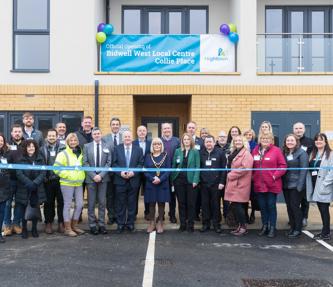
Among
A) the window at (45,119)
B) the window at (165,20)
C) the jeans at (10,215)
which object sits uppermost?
the window at (165,20)

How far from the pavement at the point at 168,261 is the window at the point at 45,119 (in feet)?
13.4

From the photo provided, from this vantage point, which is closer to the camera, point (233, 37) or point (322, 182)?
point (322, 182)

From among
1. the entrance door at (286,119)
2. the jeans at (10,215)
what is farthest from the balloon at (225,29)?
the jeans at (10,215)

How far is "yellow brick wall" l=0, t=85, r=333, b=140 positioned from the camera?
36.8 feet

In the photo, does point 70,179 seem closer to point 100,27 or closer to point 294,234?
point 294,234

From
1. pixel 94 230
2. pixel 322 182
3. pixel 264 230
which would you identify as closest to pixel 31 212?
pixel 94 230

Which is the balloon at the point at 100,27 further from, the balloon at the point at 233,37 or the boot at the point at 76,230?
the boot at the point at 76,230

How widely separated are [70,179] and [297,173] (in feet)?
12.8

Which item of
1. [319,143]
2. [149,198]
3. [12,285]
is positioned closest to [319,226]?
[319,143]

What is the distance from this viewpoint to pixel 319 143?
25.2ft

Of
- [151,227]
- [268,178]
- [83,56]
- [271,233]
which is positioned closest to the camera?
[268,178]

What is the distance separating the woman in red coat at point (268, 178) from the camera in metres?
7.64

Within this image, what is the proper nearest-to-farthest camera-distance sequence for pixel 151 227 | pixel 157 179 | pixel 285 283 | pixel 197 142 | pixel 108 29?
pixel 285 283 < pixel 157 179 < pixel 151 227 < pixel 197 142 < pixel 108 29

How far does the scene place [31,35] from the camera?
11.4 metres
